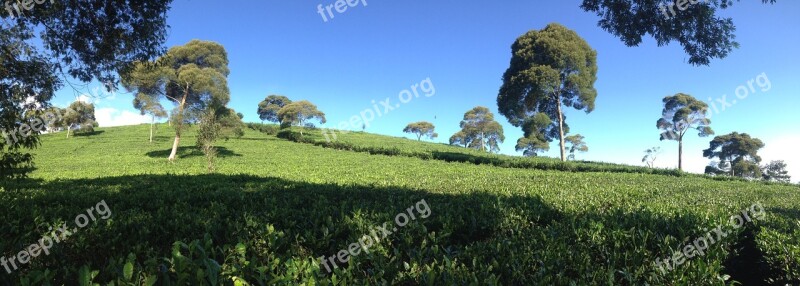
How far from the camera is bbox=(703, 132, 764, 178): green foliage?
204ft

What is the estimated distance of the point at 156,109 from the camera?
35.2 metres

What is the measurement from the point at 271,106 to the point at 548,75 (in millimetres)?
72539

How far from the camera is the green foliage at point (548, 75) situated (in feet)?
115

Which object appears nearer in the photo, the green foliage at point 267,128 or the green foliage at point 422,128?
the green foliage at point 267,128

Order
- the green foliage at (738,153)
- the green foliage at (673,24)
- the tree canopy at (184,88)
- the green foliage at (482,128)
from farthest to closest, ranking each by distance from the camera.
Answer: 1. the green foliage at (482,128)
2. the green foliage at (738,153)
3. the tree canopy at (184,88)
4. the green foliage at (673,24)

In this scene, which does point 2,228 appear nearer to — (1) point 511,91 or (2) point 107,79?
(2) point 107,79

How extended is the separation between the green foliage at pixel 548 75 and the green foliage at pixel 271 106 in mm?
66351

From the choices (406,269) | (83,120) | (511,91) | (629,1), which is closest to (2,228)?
(406,269)

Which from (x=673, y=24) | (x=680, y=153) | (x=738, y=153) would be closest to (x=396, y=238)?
(x=673, y=24)

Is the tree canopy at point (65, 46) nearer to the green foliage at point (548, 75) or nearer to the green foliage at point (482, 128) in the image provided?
the green foliage at point (548, 75)

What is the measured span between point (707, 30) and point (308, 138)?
2005 inches

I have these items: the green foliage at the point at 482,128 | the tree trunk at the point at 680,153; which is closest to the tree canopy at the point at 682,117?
the tree trunk at the point at 680,153

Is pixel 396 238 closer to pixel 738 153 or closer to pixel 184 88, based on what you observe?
pixel 184 88

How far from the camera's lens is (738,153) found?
211 ft
